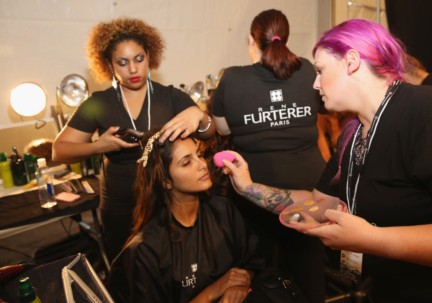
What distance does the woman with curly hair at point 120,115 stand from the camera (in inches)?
72.0

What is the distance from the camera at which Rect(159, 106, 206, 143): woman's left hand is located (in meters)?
1.42

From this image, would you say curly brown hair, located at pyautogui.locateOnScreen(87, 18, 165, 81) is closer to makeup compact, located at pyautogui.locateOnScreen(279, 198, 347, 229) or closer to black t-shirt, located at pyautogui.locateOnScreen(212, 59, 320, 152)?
black t-shirt, located at pyautogui.locateOnScreen(212, 59, 320, 152)

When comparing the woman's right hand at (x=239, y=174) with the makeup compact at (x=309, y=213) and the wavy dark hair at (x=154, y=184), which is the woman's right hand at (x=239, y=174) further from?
the makeup compact at (x=309, y=213)

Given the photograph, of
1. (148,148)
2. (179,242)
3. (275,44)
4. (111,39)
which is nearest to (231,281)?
(179,242)

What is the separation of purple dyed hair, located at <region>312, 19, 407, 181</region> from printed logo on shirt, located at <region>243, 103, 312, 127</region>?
2.28 ft

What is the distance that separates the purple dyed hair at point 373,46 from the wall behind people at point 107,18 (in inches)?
87.0

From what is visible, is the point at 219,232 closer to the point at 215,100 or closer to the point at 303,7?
the point at 215,100

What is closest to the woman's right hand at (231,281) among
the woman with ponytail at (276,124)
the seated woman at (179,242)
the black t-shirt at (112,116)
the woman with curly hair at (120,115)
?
the seated woman at (179,242)

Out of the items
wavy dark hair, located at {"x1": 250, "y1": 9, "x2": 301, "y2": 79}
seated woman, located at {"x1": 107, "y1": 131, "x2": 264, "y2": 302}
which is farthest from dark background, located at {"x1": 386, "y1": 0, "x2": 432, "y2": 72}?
seated woman, located at {"x1": 107, "y1": 131, "x2": 264, "y2": 302}

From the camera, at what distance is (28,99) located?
233cm

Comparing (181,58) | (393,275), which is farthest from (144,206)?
(181,58)

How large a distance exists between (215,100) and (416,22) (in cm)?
340

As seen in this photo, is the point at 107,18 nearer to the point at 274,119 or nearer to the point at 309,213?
the point at 274,119

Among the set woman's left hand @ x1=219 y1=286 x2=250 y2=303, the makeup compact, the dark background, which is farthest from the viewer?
the dark background
